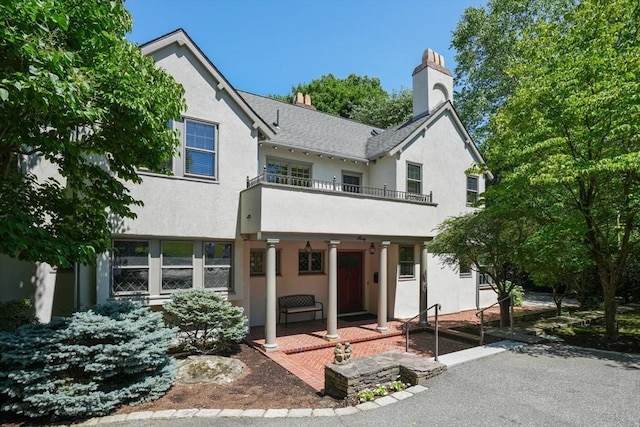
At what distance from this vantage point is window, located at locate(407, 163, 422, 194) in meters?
15.0

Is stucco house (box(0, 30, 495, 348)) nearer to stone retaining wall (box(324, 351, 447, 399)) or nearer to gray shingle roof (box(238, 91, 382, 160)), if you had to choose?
gray shingle roof (box(238, 91, 382, 160))

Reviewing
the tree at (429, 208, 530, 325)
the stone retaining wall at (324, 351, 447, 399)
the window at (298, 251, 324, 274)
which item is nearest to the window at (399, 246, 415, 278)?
the tree at (429, 208, 530, 325)

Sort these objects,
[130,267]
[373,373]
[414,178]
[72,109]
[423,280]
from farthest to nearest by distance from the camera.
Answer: [414,178] → [423,280] → [130,267] → [373,373] → [72,109]

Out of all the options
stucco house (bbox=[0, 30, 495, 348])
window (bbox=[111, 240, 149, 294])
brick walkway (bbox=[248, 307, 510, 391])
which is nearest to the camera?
brick walkway (bbox=[248, 307, 510, 391])

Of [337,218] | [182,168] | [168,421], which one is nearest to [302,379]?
[168,421]

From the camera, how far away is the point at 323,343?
10352 mm

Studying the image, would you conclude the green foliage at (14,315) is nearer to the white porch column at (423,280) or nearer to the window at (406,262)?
the white porch column at (423,280)

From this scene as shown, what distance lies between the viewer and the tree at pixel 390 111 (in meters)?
29.6

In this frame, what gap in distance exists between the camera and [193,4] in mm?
9766

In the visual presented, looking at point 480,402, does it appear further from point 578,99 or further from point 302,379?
point 578,99

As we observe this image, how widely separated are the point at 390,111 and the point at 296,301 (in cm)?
2266

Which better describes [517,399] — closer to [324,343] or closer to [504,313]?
[324,343]

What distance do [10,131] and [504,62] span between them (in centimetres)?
2861

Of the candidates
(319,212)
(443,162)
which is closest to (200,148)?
(319,212)
